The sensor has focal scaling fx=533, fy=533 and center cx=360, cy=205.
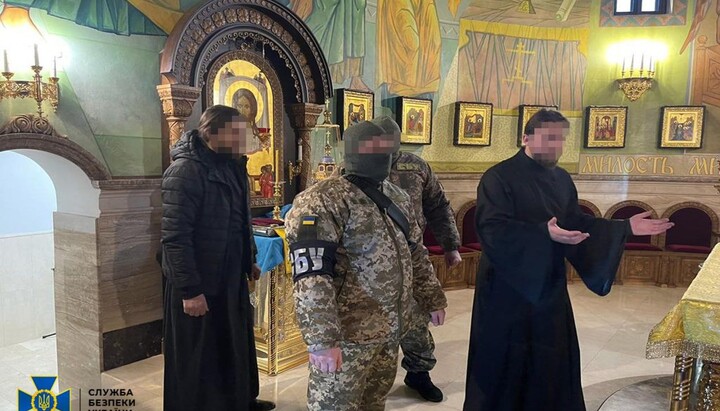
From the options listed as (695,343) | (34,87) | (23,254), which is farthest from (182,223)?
(23,254)

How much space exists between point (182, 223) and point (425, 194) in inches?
71.2

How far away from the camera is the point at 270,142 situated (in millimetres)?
5434

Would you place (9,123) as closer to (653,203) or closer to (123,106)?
(123,106)

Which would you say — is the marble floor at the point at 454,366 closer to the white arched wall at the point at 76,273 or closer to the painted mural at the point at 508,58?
the white arched wall at the point at 76,273

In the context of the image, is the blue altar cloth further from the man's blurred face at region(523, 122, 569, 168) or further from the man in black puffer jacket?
the man's blurred face at region(523, 122, 569, 168)

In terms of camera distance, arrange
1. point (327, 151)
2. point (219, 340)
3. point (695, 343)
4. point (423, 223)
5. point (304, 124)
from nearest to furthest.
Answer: point (695, 343) < point (219, 340) < point (423, 223) < point (304, 124) < point (327, 151)

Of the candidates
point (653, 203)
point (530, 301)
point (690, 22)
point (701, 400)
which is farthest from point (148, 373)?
point (690, 22)

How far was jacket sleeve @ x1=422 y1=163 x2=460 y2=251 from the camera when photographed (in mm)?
4008

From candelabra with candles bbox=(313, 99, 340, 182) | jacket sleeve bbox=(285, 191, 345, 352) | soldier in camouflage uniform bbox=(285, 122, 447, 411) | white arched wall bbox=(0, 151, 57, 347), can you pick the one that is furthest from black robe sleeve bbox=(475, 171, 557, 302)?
white arched wall bbox=(0, 151, 57, 347)

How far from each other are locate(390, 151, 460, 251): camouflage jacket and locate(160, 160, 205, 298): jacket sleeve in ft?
4.66

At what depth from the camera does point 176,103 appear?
439 centimetres

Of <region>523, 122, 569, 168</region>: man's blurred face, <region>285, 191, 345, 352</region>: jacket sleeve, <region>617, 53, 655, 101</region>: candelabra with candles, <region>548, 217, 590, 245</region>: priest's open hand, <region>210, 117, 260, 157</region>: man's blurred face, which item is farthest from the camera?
<region>617, 53, 655, 101</region>: candelabra with candles

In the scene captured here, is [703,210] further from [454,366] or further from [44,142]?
[44,142]

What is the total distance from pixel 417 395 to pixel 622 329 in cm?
309
